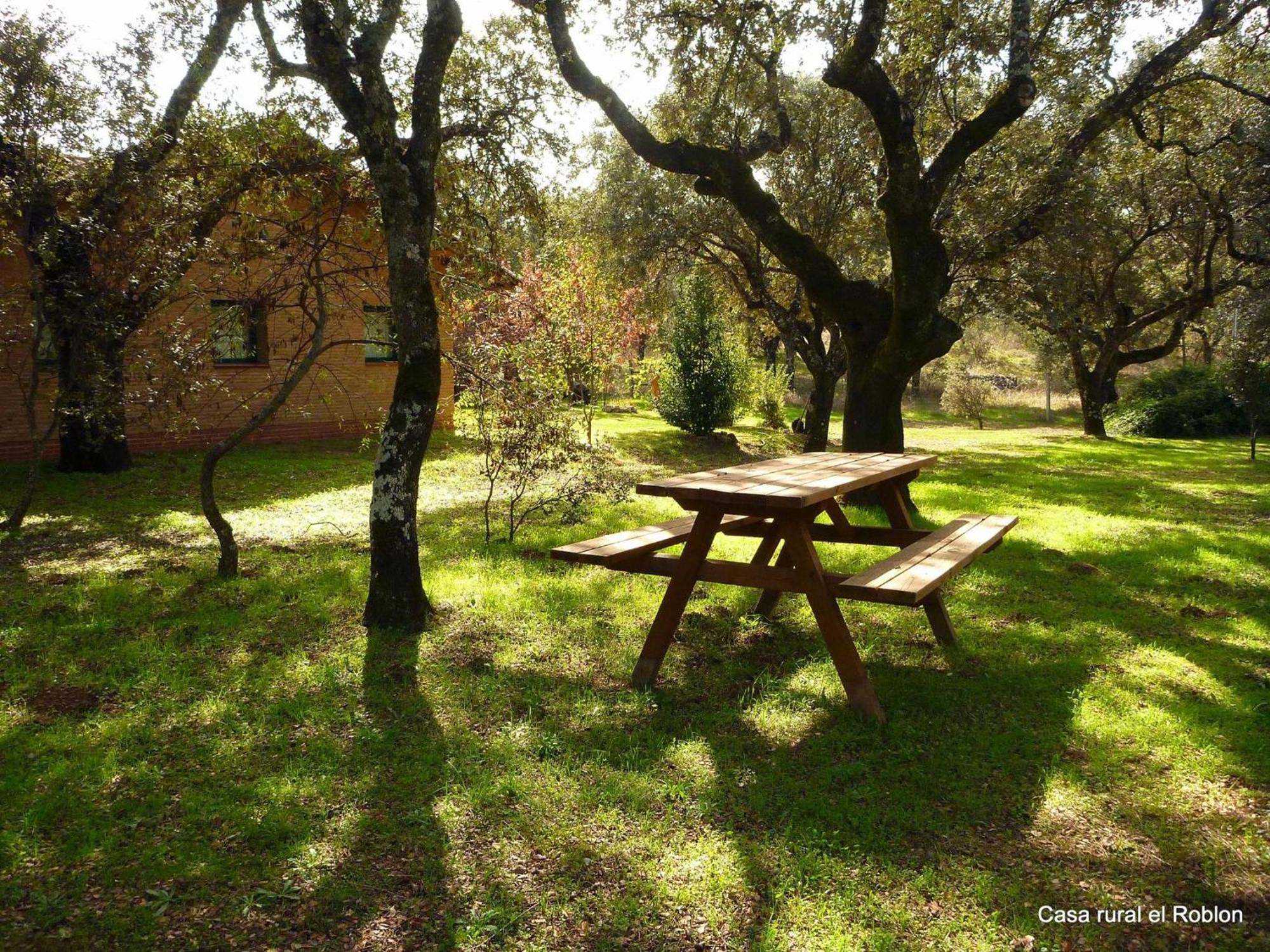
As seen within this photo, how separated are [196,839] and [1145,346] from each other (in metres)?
32.8

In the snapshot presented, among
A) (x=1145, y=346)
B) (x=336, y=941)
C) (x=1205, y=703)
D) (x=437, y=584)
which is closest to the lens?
(x=336, y=941)

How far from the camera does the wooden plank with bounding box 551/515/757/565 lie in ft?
14.3

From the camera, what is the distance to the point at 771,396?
2305 centimetres

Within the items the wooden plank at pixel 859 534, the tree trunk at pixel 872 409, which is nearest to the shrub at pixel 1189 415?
the tree trunk at pixel 872 409

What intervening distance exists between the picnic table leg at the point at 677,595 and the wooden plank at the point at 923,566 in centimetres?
80

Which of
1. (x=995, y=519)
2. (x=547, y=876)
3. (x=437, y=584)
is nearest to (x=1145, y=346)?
(x=995, y=519)

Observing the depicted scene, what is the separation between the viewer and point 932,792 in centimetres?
341

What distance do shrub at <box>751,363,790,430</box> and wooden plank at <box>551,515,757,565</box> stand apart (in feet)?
53.8

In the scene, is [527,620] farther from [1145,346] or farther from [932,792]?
[1145,346]

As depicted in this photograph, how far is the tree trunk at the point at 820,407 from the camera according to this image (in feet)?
54.1

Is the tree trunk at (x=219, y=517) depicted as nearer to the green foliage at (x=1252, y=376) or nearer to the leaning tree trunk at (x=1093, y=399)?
the green foliage at (x=1252, y=376)

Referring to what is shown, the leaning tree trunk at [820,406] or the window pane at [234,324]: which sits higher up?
the window pane at [234,324]

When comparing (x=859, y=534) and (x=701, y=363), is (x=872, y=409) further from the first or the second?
(x=701, y=363)

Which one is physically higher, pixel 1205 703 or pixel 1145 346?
pixel 1145 346
